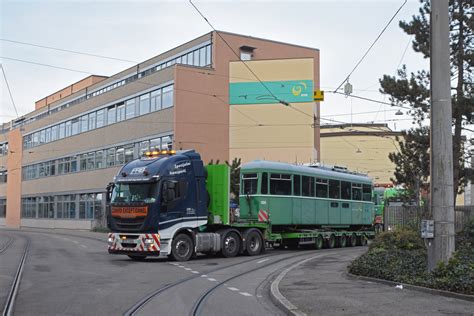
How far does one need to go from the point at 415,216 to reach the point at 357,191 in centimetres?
931

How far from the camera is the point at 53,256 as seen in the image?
22.8 meters

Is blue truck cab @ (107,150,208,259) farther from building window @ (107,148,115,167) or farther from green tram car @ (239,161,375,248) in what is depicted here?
building window @ (107,148,115,167)

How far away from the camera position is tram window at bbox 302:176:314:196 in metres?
26.8

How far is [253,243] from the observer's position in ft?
77.7

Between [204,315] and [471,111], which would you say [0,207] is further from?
[204,315]

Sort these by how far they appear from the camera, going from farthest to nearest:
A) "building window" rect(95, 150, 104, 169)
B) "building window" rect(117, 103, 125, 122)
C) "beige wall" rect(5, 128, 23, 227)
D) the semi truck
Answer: "beige wall" rect(5, 128, 23, 227)
"building window" rect(95, 150, 104, 169)
"building window" rect(117, 103, 125, 122)
the semi truck

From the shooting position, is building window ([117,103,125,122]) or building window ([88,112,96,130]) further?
building window ([88,112,96,130])

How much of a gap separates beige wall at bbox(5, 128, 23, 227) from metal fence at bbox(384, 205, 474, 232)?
59825mm

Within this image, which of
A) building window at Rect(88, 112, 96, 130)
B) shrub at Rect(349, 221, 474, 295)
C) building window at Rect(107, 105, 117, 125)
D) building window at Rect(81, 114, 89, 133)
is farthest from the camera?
building window at Rect(81, 114, 89, 133)

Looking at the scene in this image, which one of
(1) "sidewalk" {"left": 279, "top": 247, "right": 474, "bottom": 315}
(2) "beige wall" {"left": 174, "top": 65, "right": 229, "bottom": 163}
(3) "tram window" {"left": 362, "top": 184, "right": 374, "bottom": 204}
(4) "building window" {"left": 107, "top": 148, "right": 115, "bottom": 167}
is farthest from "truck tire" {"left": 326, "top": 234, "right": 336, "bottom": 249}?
(4) "building window" {"left": 107, "top": 148, "right": 115, "bottom": 167}

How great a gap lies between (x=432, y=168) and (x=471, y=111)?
10120mm

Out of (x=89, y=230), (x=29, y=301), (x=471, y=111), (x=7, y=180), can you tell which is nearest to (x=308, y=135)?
(x=89, y=230)

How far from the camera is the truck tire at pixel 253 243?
23.2m

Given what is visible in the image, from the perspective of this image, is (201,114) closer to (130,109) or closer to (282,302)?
(130,109)
